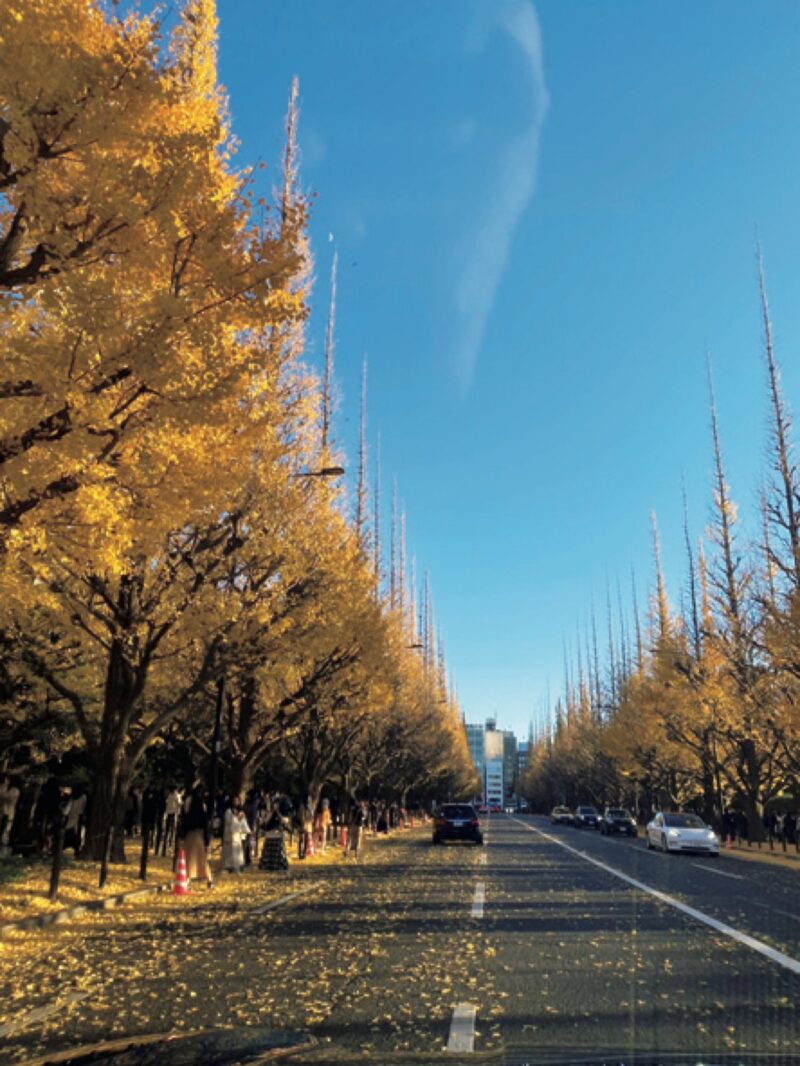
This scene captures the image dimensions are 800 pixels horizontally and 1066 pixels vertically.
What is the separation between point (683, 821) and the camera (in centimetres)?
3027

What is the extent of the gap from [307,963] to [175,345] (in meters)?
6.08

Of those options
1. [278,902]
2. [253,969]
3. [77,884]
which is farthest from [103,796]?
[253,969]

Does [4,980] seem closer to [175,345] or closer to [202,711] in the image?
[175,345]

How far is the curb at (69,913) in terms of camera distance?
34.3 feet

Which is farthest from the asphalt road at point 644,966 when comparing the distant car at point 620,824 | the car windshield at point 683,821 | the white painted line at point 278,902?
the distant car at point 620,824

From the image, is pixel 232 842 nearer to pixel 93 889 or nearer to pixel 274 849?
pixel 274 849


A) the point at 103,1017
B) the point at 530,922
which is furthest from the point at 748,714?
the point at 103,1017

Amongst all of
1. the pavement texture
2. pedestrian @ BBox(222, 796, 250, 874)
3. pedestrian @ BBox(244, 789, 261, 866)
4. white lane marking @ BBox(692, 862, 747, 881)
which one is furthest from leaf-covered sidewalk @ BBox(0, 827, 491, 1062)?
white lane marking @ BBox(692, 862, 747, 881)

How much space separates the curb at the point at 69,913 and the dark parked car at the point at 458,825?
1936 centimetres

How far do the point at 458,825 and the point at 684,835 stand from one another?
857 centimetres

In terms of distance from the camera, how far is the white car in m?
28.3

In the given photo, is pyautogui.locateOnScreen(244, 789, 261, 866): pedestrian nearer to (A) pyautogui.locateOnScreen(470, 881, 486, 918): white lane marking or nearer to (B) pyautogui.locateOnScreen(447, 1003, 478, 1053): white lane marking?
(A) pyautogui.locateOnScreen(470, 881, 486, 918): white lane marking

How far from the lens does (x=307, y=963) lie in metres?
8.21

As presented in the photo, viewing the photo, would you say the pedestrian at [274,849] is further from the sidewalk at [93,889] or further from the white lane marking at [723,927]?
the white lane marking at [723,927]
